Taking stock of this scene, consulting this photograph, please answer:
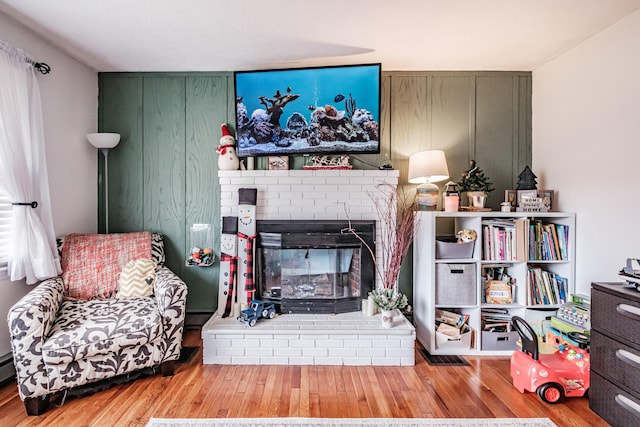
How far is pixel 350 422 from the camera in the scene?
5.86 feet

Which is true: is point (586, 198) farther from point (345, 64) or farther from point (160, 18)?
point (160, 18)

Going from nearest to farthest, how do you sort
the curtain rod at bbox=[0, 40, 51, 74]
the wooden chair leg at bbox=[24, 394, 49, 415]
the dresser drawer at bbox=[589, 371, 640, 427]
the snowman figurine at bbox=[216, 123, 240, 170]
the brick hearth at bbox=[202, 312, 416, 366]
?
1. the dresser drawer at bbox=[589, 371, 640, 427]
2. the wooden chair leg at bbox=[24, 394, 49, 415]
3. the curtain rod at bbox=[0, 40, 51, 74]
4. the brick hearth at bbox=[202, 312, 416, 366]
5. the snowman figurine at bbox=[216, 123, 240, 170]

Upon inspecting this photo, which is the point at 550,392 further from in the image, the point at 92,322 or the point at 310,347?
the point at 92,322

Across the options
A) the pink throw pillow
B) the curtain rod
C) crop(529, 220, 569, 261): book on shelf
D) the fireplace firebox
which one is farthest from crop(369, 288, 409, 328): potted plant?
the curtain rod

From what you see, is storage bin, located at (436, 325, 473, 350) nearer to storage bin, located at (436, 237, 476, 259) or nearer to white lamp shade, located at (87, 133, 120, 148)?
storage bin, located at (436, 237, 476, 259)

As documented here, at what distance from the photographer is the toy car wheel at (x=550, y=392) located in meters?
1.98

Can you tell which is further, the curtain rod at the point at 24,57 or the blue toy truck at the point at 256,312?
the blue toy truck at the point at 256,312

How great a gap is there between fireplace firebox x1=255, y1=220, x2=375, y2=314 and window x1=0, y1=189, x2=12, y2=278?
5.54 feet

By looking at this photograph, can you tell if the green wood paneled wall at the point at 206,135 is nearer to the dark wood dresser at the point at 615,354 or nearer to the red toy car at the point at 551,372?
the red toy car at the point at 551,372

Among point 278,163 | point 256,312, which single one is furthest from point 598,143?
point 256,312

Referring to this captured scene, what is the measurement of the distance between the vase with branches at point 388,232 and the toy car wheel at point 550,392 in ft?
3.82

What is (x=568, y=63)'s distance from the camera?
2654mm

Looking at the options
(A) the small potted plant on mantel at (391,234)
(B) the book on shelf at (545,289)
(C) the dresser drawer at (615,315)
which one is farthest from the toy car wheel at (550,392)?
(A) the small potted plant on mantel at (391,234)

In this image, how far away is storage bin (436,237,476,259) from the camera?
2.63 metres
